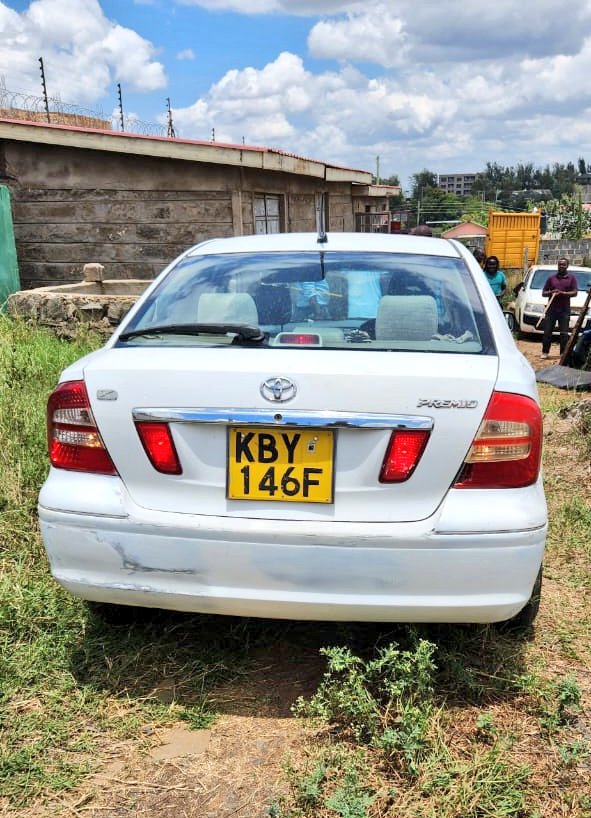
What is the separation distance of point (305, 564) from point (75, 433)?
864mm

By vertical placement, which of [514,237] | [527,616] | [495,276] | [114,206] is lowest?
[527,616]

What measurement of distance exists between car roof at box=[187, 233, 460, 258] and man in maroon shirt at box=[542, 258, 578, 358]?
10208 millimetres

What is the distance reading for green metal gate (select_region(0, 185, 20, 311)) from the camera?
920 centimetres

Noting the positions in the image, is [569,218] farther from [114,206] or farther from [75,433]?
[75,433]

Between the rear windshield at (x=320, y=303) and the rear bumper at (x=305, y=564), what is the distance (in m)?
0.62

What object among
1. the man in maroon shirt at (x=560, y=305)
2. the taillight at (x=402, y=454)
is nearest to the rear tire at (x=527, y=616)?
the taillight at (x=402, y=454)

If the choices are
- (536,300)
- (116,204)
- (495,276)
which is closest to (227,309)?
(116,204)

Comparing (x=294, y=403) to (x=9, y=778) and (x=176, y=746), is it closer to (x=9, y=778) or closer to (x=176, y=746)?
(x=176, y=746)

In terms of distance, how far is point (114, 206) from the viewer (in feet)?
34.1

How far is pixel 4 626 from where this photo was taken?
2918 millimetres

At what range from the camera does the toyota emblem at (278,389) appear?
2129mm

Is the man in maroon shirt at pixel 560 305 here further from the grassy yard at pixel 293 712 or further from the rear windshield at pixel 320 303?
the rear windshield at pixel 320 303

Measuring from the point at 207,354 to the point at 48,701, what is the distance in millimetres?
1352

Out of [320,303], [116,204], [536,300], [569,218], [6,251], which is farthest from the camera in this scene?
[569,218]
